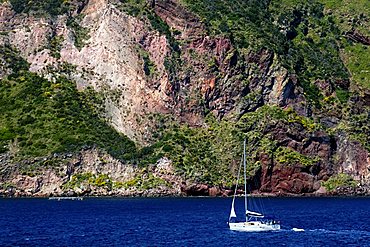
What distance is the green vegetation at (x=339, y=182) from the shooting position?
637ft

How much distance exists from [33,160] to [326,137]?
67.1 m

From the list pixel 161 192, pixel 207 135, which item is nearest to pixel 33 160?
pixel 161 192

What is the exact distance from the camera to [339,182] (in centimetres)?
19562

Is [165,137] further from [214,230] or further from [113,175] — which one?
A: [214,230]

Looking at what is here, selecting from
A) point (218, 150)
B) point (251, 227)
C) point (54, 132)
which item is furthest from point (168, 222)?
point (54, 132)

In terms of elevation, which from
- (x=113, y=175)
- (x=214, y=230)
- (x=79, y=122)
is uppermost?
(x=79, y=122)

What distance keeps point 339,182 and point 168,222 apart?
7725cm

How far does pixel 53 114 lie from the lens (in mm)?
197125

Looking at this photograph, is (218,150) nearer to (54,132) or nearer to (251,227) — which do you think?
(54,132)

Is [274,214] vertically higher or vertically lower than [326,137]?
lower

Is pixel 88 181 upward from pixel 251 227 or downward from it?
upward

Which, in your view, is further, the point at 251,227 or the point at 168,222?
the point at 168,222

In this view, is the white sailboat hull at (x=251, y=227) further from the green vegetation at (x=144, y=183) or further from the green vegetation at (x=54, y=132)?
the green vegetation at (x=54, y=132)

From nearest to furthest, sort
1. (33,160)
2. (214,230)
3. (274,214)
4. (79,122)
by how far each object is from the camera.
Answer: (214,230)
(274,214)
(33,160)
(79,122)
